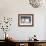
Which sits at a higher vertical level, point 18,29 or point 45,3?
point 45,3

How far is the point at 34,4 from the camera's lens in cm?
464

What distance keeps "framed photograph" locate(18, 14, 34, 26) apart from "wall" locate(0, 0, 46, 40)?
11 centimetres

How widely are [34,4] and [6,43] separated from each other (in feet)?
5.78

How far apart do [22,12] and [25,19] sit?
27cm


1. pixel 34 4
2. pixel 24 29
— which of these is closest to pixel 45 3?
pixel 34 4

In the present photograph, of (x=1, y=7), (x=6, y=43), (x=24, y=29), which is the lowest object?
(x=6, y=43)

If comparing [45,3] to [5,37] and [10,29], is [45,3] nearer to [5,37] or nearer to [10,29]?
[10,29]

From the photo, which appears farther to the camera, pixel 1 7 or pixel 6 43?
pixel 1 7

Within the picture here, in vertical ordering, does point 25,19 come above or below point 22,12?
below

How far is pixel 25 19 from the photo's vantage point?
4.62m

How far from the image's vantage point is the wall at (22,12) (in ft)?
15.0

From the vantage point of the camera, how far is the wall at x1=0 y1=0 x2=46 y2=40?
15.0 ft

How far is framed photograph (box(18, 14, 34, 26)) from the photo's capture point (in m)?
4.59

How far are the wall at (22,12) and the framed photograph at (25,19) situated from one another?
0.11m
